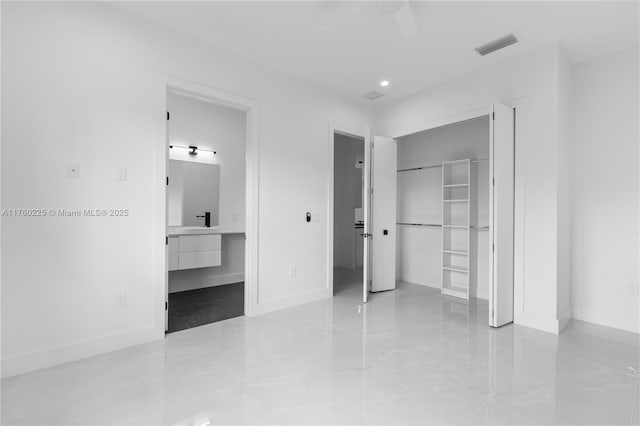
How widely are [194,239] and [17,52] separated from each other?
2.64 m

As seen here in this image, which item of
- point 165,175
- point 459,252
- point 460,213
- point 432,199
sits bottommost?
point 459,252

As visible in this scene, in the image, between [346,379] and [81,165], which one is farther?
[81,165]

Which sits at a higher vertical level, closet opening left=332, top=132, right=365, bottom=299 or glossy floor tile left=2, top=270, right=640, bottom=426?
closet opening left=332, top=132, right=365, bottom=299

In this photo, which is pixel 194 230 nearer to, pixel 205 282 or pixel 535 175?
pixel 205 282

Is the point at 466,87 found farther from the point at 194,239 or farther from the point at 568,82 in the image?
the point at 194,239

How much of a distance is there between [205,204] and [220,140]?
3.57ft

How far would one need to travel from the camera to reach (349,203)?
6.75 meters

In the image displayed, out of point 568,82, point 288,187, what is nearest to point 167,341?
point 288,187

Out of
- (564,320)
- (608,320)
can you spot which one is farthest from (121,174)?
(608,320)

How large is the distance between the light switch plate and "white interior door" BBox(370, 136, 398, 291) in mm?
3384

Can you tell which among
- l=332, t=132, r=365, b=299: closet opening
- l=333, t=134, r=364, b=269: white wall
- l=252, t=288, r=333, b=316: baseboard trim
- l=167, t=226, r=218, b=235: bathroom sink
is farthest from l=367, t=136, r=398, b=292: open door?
l=167, t=226, r=218, b=235: bathroom sink

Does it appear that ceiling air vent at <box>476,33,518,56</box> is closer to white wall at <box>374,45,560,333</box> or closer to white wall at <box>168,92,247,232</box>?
white wall at <box>374,45,560,333</box>

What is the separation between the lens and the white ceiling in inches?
101

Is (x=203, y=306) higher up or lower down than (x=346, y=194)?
lower down
